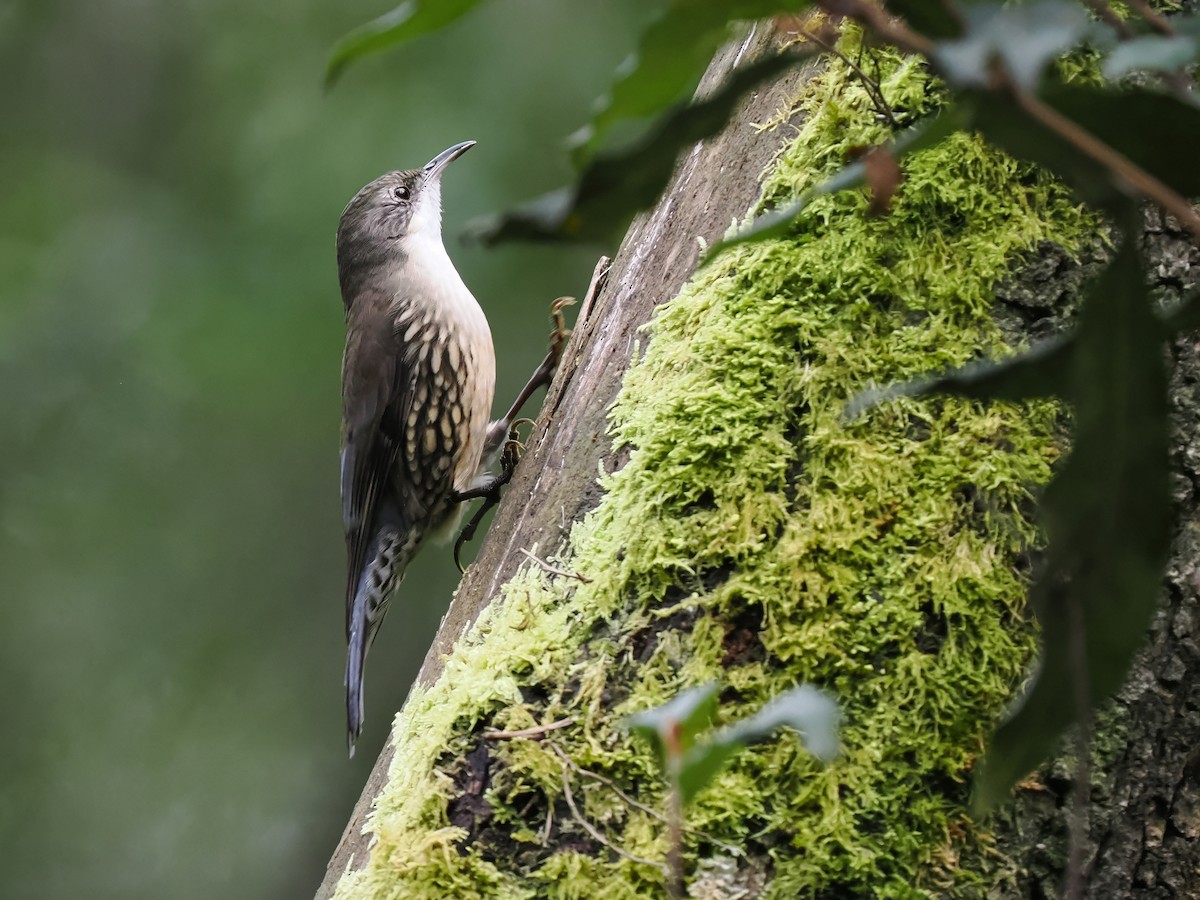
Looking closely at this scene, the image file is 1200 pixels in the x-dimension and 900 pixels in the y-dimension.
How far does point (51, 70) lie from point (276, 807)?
386cm

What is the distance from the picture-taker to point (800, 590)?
1.49 metres

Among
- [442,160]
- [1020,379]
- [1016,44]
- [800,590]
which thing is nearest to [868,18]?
[1016,44]

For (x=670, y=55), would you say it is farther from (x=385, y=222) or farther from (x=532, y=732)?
(x=385, y=222)

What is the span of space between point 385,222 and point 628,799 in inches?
115

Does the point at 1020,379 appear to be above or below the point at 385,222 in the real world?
below

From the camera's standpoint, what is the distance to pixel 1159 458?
3.11 feet

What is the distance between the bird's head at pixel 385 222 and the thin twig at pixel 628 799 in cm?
272

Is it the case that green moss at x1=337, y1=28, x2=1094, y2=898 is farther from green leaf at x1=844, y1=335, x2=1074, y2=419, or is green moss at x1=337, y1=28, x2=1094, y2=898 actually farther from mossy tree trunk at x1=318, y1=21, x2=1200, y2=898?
green leaf at x1=844, y1=335, x2=1074, y2=419

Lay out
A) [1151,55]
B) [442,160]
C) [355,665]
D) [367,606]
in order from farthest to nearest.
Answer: [442,160]
[367,606]
[355,665]
[1151,55]

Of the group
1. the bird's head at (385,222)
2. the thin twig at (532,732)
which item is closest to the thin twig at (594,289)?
the thin twig at (532,732)

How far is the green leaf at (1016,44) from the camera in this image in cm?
67

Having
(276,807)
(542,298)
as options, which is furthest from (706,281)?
(276,807)

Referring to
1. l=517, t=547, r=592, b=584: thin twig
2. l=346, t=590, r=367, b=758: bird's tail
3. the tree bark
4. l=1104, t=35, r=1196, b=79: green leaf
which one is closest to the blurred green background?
l=346, t=590, r=367, b=758: bird's tail

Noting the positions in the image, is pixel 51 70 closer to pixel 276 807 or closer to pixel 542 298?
pixel 542 298
